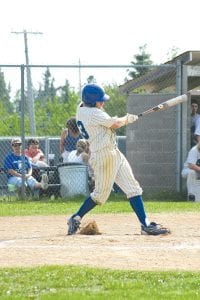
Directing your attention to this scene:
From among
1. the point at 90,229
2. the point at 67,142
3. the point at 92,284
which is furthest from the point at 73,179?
the point at 92,284

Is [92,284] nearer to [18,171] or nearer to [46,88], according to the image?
[18,171]

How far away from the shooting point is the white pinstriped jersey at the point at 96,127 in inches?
380

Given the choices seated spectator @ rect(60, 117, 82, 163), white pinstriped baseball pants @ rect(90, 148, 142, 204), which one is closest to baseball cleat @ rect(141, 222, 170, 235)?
white pinstriped baseball pants @ rect(90, 148, 142, 204)

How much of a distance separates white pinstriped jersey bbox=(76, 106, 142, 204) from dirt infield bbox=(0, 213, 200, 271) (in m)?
0.50

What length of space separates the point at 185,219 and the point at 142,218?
2020 mm

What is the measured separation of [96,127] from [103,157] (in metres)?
0.34

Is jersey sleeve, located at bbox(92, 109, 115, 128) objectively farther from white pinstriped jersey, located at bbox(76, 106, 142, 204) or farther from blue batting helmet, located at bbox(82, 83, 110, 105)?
blue batting helmet, located at bbox(82, 83, 110, 105)

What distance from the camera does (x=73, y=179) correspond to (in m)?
15.3

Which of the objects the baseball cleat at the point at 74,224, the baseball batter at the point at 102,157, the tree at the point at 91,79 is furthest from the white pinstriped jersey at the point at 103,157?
the tree at the point at 91,79

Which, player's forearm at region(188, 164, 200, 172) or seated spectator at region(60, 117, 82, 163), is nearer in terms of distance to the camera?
player's forearm at region(188, 164, 200, 172)

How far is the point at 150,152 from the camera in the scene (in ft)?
54.7

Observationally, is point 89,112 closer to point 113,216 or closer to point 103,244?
point 103,244

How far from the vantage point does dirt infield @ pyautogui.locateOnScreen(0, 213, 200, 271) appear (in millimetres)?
7746

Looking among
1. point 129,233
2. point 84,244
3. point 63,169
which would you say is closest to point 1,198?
point 63,169
